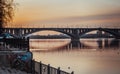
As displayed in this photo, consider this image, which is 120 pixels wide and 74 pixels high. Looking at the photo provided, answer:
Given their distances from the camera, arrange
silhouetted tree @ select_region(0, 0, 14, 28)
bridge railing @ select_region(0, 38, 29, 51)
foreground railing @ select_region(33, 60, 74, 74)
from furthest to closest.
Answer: silhouetted tree @ select_region(0, 0, 14, 28)
bridge railing @ select_region(0, 38, 29, 51)
foreground railing @ select_region(33, 60, 74, 74)

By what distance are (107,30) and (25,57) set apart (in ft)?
500

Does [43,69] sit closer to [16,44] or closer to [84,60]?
[16,44]

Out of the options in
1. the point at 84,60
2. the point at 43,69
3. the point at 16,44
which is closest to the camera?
the point at 43,69

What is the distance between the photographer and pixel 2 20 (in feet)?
146

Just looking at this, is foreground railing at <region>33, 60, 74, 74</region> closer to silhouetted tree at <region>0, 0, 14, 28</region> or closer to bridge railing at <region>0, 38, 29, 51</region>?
bridge railing at <region>0, 38, 29, 51</region>

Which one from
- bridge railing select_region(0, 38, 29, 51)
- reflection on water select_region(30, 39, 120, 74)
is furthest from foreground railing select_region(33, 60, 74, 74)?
reflection on water select_region(30, 39, 120, 74)

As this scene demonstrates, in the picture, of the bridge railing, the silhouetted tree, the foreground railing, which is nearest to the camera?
the foreground railing

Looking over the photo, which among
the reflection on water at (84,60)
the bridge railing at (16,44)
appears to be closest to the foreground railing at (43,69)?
the bridge railing at (16,44)

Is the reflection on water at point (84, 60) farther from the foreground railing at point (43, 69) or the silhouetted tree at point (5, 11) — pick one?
the foreground railing at point (43, 69)

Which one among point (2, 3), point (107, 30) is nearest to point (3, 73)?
point (2, 3)

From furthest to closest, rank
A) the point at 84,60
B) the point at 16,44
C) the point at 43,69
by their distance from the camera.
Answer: the point at 84,60 → the point at 16,44 → the point at 43,69

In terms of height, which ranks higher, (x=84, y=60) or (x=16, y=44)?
(x=16, y=44)

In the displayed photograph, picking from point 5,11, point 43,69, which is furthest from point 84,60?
point 43,69

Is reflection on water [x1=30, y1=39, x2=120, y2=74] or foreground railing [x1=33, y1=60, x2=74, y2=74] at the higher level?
foreground railing [x1=33, y1=60, x2=74, y2=74]
